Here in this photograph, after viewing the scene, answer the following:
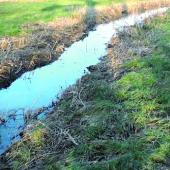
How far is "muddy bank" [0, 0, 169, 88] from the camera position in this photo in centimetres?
1786

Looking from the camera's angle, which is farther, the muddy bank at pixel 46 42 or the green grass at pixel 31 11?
the green grass at pixel 31 11

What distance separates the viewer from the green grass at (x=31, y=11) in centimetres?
2536

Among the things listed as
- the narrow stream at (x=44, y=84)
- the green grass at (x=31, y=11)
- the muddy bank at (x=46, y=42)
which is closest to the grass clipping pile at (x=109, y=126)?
the narrow stream at (x=44, y=84)

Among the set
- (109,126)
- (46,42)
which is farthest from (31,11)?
(109,126)

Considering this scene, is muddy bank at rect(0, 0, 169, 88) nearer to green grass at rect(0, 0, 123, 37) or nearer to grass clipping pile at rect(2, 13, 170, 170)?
green grass at rect(0, 0, 123, 37)

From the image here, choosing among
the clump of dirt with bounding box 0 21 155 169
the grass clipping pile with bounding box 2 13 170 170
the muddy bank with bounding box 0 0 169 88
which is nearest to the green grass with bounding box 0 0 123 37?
the muddy bank with bounding box 0 0 169 88

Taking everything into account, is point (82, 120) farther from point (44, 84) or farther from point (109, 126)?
point (44, 84)

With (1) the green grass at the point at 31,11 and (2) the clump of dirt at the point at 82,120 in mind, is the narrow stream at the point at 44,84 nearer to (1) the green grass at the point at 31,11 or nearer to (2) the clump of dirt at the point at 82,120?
(2) the clump of dirt at the point at 82,120

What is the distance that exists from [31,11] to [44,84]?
1487cm

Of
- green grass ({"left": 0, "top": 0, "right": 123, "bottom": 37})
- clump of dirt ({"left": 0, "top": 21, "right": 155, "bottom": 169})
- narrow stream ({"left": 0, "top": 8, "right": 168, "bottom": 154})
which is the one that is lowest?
narrow stream ({"left": 0, "top": 8, "right": 168, "bottom": 154})

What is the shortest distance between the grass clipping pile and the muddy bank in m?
3.91

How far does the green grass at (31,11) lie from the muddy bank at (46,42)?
4.16 feet

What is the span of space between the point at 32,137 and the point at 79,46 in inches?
504

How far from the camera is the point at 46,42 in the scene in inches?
846
